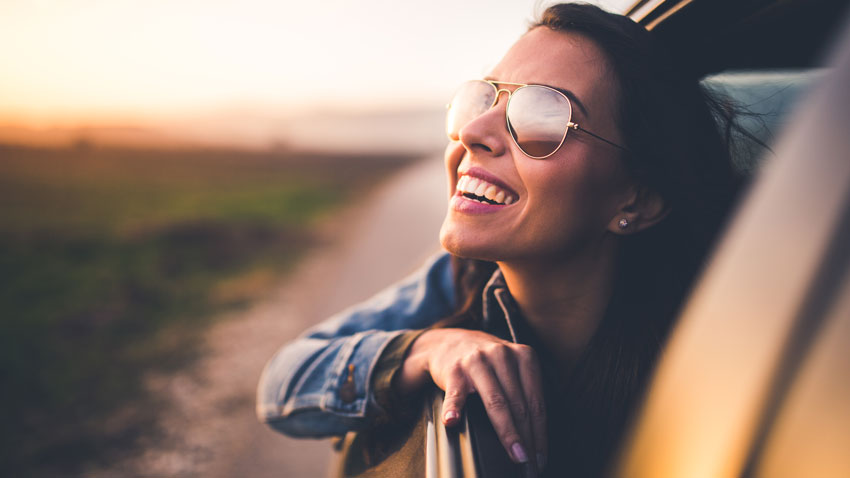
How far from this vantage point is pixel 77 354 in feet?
16.8

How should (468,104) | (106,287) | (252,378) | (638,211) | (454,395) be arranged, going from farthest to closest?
(106,287) < (252,378) < (468,104) < (638,211) < (454,395)

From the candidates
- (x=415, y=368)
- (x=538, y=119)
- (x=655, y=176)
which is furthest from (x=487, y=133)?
(x=415, y=368)

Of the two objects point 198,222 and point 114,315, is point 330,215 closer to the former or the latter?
point 198,222

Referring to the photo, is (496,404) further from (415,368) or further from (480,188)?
(480,188)

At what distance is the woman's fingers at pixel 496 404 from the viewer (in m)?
1.06

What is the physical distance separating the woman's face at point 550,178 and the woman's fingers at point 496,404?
1.39 ft

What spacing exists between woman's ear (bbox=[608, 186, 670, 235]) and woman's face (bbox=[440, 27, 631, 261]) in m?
0.02

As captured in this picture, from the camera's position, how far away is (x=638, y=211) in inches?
63.6

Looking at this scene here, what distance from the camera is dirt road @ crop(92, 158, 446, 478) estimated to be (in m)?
3.53

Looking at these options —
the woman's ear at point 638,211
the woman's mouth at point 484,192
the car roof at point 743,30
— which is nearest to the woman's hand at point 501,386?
the woman's mouth at point 484,192

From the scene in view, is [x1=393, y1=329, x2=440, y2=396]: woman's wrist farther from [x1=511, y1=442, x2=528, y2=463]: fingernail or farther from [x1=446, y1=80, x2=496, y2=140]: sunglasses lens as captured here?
[x1=446, y1=80, x2=496, y2=140]: sunglasses lens

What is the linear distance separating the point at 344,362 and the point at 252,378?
3.54m

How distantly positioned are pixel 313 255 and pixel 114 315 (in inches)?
162

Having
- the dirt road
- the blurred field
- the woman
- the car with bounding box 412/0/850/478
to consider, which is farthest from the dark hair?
the blurred field
